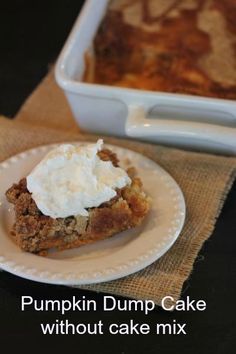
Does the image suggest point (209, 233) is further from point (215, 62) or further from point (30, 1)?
point (30, 1)

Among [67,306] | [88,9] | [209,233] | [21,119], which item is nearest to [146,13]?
[88,9]

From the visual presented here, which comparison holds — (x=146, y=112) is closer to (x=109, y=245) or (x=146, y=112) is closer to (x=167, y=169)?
(x=167, y=169)

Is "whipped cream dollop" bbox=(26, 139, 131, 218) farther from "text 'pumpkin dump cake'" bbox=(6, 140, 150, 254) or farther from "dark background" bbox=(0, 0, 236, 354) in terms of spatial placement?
"dark background" bbox=(0, 0, 236, 354)

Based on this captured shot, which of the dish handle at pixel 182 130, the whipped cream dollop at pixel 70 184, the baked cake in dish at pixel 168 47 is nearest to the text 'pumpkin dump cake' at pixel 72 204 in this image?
the whipped cream dollop at pixel 70 184

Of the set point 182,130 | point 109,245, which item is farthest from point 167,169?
point 109,245

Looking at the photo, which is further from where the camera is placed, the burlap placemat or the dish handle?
the dish handle

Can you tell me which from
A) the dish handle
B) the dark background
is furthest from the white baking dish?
the dark background

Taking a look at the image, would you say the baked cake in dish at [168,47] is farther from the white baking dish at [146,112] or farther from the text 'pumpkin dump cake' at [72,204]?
the text 'pumpkin dump cake' at [72,204]
